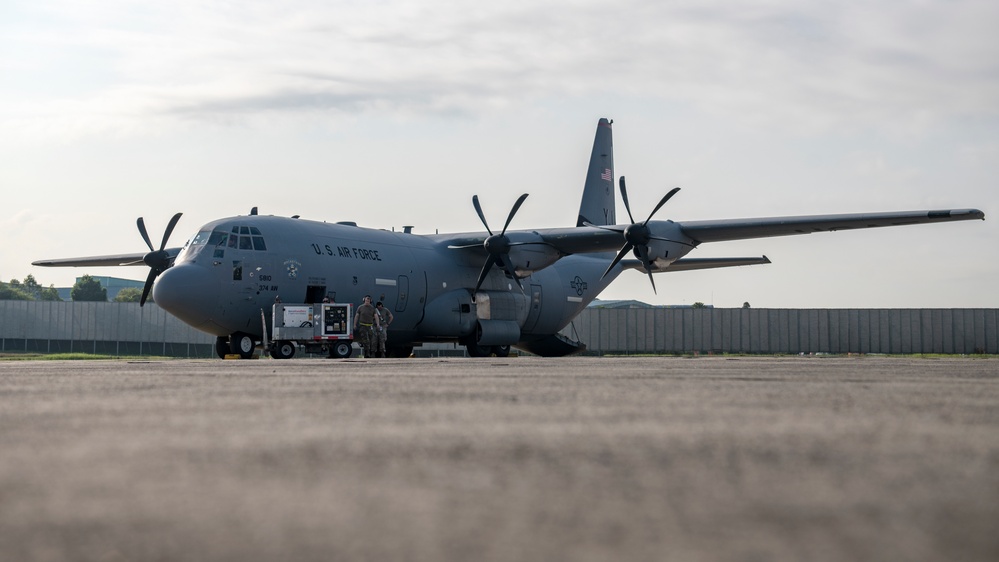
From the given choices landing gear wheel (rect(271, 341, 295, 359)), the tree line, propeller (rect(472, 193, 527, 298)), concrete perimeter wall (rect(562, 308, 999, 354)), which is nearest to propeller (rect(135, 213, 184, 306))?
landing gear wheel (rect(271, 341, 295, 359))

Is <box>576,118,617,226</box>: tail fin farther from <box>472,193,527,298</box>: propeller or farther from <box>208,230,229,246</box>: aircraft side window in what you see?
<box>208,230,229,246</box>: aircraft side window

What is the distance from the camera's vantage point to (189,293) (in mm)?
22156

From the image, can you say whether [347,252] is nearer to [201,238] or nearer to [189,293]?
[201,238]

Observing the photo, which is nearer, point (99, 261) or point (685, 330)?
point (99, 261)

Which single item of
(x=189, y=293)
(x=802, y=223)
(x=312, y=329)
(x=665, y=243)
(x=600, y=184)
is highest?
(x=600, y=184)

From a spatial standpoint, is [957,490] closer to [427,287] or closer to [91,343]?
[427,287]

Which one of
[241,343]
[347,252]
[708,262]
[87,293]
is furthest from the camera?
[87,293]

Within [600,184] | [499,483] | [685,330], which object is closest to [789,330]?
[685,330]

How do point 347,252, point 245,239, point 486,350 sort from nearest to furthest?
point 245,239
point 347,252
point 486,350

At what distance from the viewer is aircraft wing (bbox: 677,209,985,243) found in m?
24.8

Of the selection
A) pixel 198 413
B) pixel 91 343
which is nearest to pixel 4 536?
pixel 198 413

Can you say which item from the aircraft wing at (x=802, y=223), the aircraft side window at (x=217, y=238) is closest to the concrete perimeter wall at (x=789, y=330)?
the aircraft wing at (x=802, y=223)

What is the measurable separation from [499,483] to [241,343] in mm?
22087

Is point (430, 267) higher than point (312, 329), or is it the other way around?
point (430, 267)
